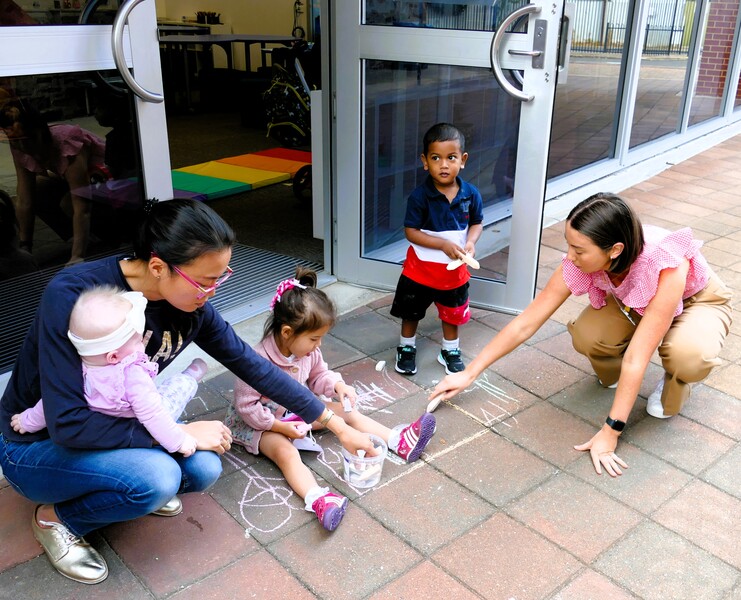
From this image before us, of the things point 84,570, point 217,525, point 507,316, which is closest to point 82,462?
point 84,570

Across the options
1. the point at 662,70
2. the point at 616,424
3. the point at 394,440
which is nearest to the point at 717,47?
the point at 662,70

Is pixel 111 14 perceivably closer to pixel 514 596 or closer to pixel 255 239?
pixel 255 239

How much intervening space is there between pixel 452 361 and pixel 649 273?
92 centimetres

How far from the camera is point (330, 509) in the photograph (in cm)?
206

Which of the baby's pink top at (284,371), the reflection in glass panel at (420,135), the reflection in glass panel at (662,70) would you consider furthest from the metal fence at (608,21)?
the baby's pink top at (284,371)

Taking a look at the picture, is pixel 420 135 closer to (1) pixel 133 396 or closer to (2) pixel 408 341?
(2) pixel 408 341

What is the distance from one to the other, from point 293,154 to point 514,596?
18.4 feet

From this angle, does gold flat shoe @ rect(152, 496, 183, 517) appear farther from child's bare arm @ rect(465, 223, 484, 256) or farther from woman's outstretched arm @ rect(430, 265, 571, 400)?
child's bare arm @ rect(465, 223, 484, 256)

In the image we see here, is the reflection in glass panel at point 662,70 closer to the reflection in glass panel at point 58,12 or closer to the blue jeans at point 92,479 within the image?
the reflection in glass panel at point 58,12

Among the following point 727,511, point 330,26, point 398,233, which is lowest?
point 727,511

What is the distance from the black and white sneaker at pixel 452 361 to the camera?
301 cm

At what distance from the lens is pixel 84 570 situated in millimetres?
1883

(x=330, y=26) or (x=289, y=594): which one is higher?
(x=330, y=26)

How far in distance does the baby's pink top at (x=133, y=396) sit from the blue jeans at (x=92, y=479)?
2.9 inches
